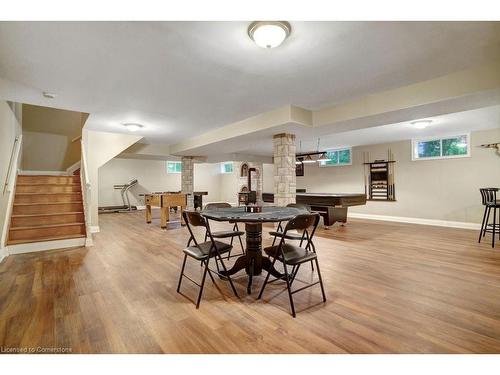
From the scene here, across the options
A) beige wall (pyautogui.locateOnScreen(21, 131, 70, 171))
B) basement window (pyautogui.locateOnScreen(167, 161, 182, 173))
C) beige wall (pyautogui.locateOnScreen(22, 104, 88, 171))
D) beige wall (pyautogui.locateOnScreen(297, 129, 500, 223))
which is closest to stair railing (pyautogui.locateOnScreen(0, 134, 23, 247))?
beige wall (pyautogui.locateOnScreen(22, 104, 88, 171))

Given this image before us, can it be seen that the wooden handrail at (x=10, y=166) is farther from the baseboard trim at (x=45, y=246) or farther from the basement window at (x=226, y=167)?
the basement window at (x=226, y=167)

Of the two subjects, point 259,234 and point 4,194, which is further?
point 4,194

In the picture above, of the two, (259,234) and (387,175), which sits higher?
(387,175)

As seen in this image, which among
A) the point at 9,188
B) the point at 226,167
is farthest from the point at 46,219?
the point at 226,167

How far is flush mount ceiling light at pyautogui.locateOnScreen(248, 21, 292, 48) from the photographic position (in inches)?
79.2

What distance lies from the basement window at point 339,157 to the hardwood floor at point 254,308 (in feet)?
17.5

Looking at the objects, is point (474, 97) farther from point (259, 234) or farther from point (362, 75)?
point (259, 234)

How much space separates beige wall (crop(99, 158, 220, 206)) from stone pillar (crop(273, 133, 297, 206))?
7977 millimetres

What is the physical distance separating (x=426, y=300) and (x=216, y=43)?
313 cm

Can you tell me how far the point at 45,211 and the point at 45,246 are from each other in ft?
2.87

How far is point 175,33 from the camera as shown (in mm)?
2180

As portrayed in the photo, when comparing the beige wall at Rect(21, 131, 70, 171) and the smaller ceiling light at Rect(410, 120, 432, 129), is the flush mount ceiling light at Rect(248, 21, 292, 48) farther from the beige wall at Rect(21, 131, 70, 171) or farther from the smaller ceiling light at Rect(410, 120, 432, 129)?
the beige wall at Rect(21, 131, 70, 171)
